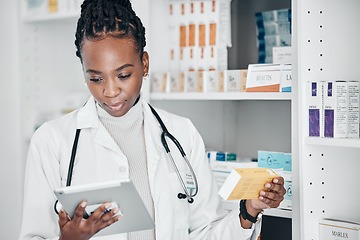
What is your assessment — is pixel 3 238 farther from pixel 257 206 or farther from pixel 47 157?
pixel 257 206

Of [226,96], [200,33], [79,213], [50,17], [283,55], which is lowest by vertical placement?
[79,213]

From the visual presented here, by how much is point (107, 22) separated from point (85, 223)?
612 millimetres

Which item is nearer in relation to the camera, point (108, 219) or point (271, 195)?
point (108, 219)

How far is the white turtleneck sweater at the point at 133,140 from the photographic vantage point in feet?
5.23

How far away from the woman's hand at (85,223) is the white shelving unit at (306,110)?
0.64m

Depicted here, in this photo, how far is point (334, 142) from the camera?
145 cm

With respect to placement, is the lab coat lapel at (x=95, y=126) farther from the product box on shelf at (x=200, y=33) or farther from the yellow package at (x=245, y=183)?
the product box on shelf at (x=200, y=33)

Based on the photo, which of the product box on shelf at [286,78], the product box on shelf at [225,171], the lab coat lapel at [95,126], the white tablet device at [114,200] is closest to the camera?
the white tablet device at [114,200]

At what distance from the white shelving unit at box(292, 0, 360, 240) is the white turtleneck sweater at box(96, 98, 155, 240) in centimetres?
52

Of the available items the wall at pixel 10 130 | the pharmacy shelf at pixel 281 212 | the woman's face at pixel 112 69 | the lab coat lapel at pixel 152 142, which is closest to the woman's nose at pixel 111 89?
the woman's face at pixel 112 69

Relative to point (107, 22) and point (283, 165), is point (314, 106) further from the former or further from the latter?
point (107, 22)

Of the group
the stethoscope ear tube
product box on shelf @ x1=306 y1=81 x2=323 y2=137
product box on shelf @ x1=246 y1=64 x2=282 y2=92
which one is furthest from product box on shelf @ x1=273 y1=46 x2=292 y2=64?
the stethoscope ear tube

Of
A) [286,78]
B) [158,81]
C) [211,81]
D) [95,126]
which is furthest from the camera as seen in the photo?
[158,81]

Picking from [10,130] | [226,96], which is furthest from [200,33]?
[10,130]
